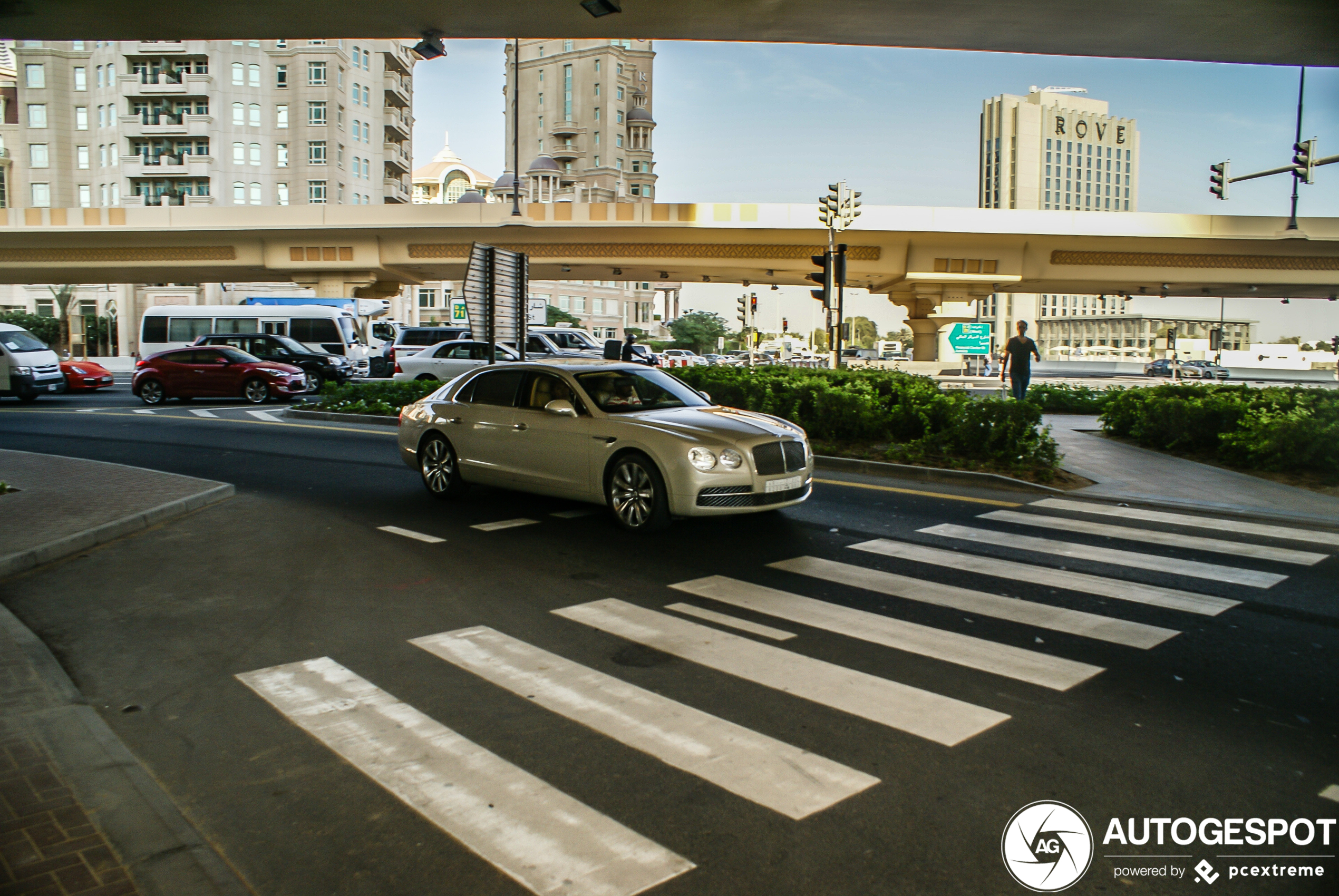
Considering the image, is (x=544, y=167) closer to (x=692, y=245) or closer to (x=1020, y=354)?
(x=692, y=245)

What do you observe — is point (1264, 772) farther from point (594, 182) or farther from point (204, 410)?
point (594, 182)

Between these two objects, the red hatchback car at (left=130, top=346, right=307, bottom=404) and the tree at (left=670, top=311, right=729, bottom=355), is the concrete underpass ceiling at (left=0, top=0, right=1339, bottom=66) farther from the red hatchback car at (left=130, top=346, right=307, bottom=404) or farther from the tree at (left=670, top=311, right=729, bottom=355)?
the tree at (left=670, top=311, right=729, bottom=355)

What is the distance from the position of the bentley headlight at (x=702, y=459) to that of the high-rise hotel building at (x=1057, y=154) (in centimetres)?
14671

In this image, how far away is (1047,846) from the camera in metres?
3.10

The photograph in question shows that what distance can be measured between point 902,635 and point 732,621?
3.34 ft

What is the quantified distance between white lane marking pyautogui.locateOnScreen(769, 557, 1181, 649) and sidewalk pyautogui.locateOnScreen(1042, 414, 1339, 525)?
4.71 metres

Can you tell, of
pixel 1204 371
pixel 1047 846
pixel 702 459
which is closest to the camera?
pixel 1047 846

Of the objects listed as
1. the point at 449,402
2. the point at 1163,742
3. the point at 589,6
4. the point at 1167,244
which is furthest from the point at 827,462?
the point at 1167,244

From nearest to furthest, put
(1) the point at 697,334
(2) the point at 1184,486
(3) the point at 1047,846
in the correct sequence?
(3) the point at 1047,846
(2) the point at 1184,486
(1) the point at 697,334

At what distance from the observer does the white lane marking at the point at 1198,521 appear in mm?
8344

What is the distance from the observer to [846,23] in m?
10.5

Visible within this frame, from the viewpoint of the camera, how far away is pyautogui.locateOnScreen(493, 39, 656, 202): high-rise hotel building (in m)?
126

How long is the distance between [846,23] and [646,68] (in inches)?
5261

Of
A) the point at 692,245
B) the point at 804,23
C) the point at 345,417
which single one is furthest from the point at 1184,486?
the point at 692,245
